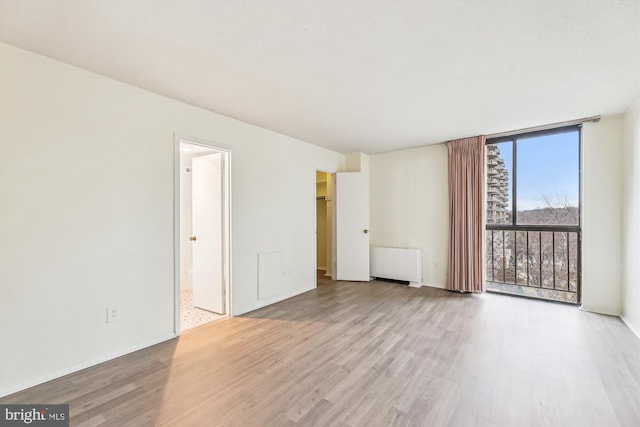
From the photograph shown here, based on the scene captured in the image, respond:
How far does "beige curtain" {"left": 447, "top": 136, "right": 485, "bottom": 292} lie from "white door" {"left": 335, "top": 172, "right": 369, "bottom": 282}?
4.60 feet

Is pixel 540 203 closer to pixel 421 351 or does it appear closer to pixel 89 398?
pixel 421 351

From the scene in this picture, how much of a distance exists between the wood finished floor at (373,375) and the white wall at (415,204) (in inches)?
58.2

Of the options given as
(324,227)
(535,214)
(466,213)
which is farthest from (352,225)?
(535,214)

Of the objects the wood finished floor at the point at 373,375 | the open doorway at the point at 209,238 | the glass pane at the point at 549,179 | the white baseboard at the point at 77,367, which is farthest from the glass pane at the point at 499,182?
the white baseboard at the point at 77,367

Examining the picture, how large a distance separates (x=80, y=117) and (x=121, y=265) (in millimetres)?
1264

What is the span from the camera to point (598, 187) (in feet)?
11.0

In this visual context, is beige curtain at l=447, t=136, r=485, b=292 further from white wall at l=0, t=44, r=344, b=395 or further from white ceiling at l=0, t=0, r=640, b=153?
white wall at l=0, t=44, r=344, b=395

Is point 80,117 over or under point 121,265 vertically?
over

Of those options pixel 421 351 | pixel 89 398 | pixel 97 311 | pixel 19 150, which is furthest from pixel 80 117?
pixel 421 351

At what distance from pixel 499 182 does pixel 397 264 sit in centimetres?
206

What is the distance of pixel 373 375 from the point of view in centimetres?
207

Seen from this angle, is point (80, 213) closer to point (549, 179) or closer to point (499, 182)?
point (499, 182)

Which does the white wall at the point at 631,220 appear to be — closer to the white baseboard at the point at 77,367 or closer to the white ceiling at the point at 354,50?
the white ceiling at the point at 354,50

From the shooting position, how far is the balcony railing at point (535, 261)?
3697 mm
